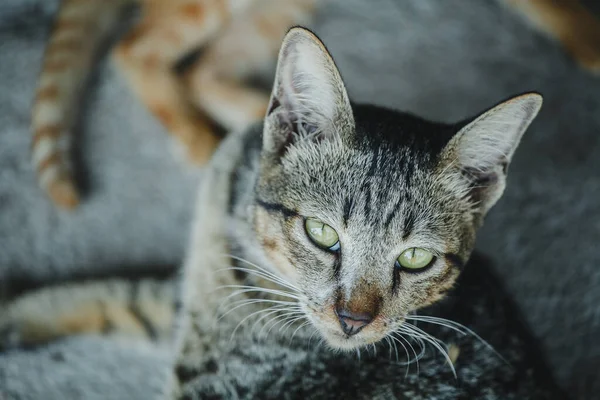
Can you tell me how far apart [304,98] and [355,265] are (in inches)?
12.4

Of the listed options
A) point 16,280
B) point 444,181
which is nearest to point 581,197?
point 444,181

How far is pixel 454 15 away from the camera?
2.07 meters

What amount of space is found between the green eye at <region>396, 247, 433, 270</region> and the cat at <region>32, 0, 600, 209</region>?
0.82 metres

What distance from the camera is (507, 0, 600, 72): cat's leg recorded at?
193 cm

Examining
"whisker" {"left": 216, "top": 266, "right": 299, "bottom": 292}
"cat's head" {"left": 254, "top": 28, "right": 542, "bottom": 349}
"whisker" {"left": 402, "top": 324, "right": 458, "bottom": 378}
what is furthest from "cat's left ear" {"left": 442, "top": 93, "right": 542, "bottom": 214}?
"whisker" {"left": 216, "top": 266, "right": 299, "bottom": 292}

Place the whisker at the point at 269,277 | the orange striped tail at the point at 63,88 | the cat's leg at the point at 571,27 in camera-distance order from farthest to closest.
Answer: the cat's leg at the point at 571,27
the orange striped tail at the point at 63,88
the whisker at the point at 269,277

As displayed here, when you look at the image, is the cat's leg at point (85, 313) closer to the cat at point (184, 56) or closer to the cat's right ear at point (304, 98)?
the cat at point (184, 56)

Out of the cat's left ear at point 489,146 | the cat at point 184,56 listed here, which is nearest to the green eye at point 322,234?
the cat's left ear at point 489,146

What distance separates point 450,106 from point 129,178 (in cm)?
101

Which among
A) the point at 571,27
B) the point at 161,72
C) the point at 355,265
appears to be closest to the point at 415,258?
the point at 355,265

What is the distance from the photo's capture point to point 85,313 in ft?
4.92

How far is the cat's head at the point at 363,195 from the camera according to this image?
105cm

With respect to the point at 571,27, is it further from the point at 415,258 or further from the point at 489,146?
the point at 415,258

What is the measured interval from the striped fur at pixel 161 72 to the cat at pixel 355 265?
1.90 ft
